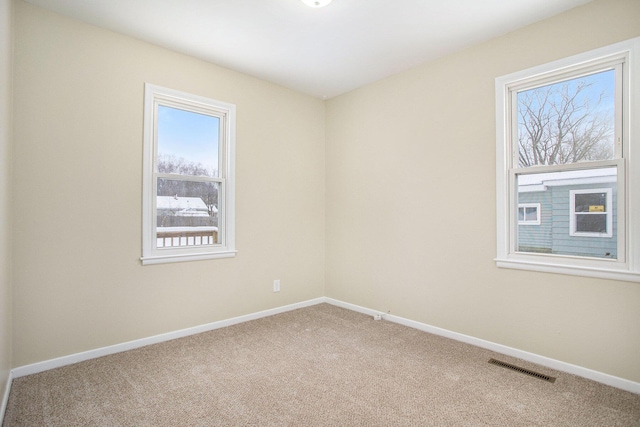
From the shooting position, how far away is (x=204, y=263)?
323 cm

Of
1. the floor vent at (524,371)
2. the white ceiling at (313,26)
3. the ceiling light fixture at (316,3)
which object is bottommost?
the floor vent at (524,371)

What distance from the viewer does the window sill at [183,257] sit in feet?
9.37

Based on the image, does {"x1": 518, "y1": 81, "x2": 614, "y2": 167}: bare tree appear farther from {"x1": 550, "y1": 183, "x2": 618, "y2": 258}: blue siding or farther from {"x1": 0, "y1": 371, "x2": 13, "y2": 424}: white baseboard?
{"x1": 0, "y1": 371, "x2": 13, "y2": 424}: white baseboard

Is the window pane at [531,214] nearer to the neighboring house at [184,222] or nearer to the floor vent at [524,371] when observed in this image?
the floor vent at [524,371]

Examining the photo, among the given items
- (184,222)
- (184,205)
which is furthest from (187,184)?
(184,222)

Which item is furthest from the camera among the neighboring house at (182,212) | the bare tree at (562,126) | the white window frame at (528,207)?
the neighboring house at (182,212)

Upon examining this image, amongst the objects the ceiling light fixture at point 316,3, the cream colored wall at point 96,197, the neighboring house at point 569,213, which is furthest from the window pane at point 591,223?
the cream colored wall at point 96,197

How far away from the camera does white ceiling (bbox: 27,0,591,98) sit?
92.9 inches

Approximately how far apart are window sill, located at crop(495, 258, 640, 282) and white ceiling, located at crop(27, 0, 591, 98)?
1844 mm

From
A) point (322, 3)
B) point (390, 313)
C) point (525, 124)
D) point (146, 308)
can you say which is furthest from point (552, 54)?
point (146, 308)

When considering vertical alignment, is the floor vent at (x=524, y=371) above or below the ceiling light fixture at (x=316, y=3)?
below

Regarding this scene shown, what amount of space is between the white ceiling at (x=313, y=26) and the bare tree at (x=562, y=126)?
57cm

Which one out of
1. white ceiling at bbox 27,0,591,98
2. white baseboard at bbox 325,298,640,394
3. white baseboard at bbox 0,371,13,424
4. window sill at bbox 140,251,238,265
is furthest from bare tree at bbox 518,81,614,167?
white baseboard at bbox 0,371,13,424

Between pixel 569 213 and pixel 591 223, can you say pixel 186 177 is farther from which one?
pixel 591 223
